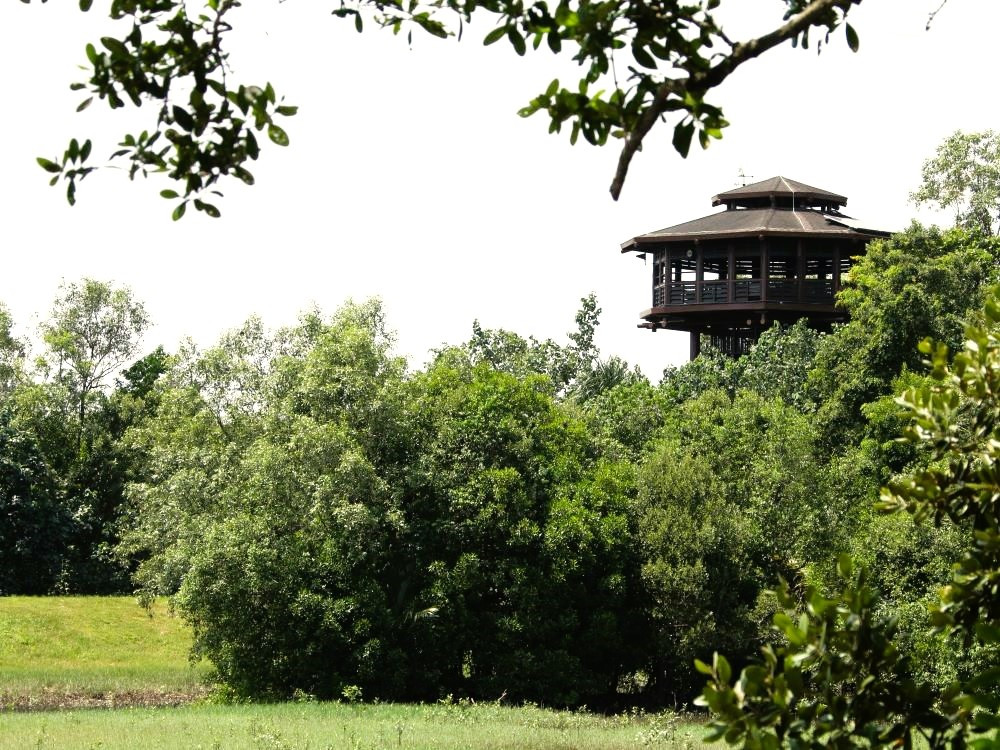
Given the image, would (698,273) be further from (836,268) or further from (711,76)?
(711,76)

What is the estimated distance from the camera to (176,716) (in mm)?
26656

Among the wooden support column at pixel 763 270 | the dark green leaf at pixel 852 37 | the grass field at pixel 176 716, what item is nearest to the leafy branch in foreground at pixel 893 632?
the dark green leaf at pixel 852 37

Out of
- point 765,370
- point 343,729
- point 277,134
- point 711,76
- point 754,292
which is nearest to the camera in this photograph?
point 711,76

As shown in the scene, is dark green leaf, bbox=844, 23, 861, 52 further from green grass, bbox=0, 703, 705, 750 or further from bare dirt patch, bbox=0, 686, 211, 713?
bare dirt patch, bbox=0, 686, 211, 713

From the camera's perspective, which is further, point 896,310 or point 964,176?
point 964,176

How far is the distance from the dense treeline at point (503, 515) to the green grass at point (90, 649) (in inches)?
125

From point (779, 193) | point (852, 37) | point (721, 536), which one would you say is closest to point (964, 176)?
point (779, 193)

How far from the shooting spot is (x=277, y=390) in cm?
3525

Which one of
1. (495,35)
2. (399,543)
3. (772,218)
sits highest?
(772,218)

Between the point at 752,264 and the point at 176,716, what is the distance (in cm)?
3384

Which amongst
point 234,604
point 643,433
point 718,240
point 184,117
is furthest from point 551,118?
point 718,240

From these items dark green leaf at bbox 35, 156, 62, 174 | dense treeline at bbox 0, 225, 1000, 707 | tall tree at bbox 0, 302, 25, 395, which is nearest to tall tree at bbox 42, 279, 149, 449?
tall tree at bbox 0, 302, 25, 395

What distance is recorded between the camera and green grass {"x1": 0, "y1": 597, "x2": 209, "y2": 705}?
117 ft

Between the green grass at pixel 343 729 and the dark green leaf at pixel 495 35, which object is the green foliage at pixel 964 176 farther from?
the dark green leaf at pixel 495 35
